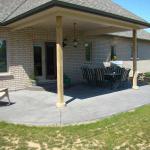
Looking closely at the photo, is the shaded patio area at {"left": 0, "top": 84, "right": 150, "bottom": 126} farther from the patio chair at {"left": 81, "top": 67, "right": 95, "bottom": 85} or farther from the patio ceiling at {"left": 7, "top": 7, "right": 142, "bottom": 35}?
the patio ceiling at {"left": 7, "top": 7, "right": 142, "bottom": 35}

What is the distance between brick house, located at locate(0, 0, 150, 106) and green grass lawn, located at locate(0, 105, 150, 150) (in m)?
2.65

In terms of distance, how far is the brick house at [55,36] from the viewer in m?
9.75

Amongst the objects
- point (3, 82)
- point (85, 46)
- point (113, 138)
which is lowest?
point (113, 138)

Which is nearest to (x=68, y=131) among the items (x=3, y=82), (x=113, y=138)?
(x=113, y=138)

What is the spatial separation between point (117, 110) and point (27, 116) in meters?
3.10

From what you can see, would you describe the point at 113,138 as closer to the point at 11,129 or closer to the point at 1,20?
the point at 11,129

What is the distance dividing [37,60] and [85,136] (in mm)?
8898

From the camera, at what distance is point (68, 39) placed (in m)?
16.3

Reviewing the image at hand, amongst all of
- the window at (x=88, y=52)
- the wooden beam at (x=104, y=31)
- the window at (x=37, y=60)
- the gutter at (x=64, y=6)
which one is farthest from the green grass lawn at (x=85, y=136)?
the window at (x=88, y=52)

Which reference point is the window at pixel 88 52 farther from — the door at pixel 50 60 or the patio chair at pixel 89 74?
the patio chair at pixel 89 74

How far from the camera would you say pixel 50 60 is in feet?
51.5

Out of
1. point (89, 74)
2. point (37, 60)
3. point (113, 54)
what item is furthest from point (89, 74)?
point (113, 54)

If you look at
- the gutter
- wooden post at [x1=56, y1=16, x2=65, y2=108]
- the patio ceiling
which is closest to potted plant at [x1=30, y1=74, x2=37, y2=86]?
the patio ceiling

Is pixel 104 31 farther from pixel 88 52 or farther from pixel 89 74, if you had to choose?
pixel 88 52
